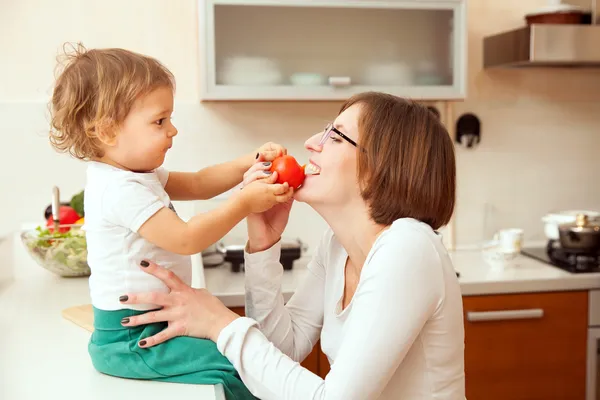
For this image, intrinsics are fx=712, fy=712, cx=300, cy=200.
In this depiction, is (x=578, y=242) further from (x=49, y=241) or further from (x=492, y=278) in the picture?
(x=49, y=241)

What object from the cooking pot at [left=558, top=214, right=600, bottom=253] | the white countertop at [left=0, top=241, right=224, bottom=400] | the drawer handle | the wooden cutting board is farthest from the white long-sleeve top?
the cooking pot at [left=558, top=214, right=600, bottom=253]

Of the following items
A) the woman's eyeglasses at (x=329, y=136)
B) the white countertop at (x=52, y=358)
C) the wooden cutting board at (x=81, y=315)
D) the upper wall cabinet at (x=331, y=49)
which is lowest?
the white countertop at (x=52, y=358)

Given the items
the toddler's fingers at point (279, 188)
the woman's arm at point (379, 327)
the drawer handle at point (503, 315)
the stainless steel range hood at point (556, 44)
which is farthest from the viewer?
the stainless steel range hood at point (556, 44)

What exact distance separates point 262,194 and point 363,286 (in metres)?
0.29

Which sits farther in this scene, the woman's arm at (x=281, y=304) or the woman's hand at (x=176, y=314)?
the woman's arm at (x=281, y=304)

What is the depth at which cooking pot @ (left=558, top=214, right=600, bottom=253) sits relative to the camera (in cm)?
271

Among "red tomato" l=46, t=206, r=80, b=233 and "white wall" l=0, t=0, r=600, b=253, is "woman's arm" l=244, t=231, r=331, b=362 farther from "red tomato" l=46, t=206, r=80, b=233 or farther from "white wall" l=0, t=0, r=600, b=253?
"white wall" l=0, t=0, r=600, b=253

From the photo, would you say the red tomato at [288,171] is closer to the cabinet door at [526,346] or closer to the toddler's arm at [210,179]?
the toddler's arm at [210,179]

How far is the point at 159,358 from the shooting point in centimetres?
130

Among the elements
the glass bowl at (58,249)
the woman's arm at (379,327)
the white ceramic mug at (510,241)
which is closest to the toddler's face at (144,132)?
the woman's arm at (379,327)

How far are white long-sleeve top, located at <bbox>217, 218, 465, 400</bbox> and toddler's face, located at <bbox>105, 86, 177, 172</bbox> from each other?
366 mm

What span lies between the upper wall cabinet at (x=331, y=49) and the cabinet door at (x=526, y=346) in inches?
32.0

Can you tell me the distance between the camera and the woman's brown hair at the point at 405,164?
134 cm

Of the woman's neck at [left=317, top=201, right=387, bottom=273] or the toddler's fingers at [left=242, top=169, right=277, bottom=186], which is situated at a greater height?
the toddler's fingers at [left=242, top=169, right=277, bottom=186]
